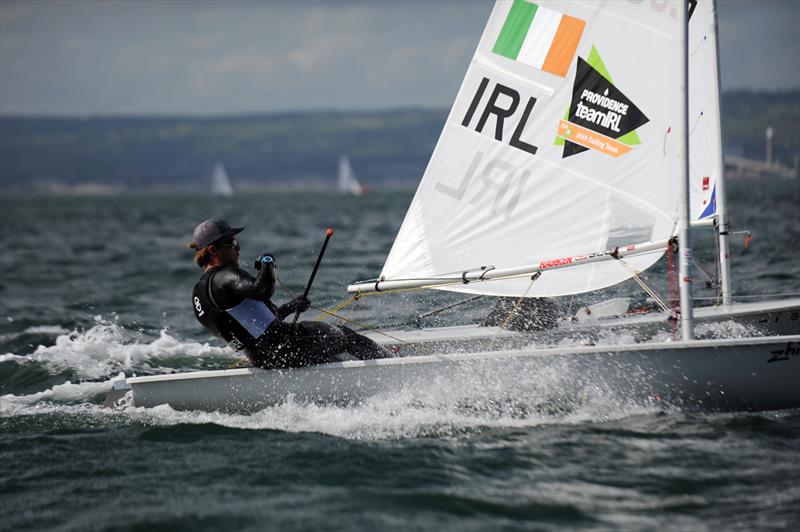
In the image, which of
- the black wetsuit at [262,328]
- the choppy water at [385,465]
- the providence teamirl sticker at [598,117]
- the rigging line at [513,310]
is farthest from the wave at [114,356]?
the providence teamirl sticker at [598,117]

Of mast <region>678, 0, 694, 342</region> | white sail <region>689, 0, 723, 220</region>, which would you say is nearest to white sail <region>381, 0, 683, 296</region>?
mast <region>678, 0, 694, 342</region>

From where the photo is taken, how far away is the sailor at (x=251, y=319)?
5.94 m

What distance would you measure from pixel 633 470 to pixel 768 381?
1.29 metres

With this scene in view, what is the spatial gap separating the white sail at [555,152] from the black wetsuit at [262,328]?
663 millimetres

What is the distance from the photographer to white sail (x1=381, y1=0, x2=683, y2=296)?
19.9 feet

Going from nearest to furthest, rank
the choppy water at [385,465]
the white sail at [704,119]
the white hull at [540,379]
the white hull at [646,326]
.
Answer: the choppy water at [385,465]
the white hull at [540,379]
the white hull at [646,326]
the white sail at [704,119]

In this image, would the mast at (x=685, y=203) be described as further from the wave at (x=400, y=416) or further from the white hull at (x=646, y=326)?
the white hull at (x=646, y=326)

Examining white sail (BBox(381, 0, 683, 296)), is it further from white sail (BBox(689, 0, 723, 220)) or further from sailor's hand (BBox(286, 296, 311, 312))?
white sail (BBox(689, 0, 723, 220))

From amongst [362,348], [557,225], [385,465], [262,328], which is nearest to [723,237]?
[557,225]

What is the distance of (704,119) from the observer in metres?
7.56

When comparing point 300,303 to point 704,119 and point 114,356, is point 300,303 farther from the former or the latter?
point 704,119

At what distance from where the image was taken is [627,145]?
6.17m

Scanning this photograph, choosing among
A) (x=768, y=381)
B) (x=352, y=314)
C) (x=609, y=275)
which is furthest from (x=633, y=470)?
(x=352, y=314)

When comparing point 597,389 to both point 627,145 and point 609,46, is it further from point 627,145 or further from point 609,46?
point 609,46
